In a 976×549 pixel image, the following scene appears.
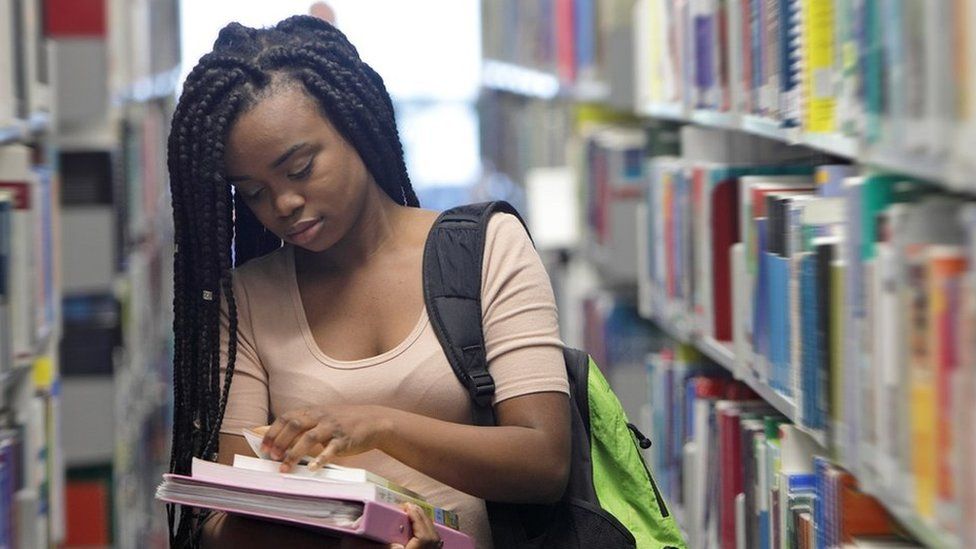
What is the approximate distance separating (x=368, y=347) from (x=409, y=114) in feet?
20.1

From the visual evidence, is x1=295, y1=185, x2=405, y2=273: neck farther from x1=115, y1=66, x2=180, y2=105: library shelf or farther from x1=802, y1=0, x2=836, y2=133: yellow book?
x1=115, y1=66, x2=180, y2=105: library shelf

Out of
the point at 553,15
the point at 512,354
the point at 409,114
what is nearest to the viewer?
the point at 512,354

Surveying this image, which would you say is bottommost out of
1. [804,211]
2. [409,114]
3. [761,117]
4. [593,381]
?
[593,381]

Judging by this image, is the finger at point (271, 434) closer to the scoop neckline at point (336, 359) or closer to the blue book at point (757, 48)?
the scoop neckline at point (336, 359)

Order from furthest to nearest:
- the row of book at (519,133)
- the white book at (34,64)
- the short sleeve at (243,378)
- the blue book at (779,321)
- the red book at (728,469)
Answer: the row of book at (519,133)
the white book at (34,64)
the red book at (728,469)
the blue book at (779,321)
the short sleeve at (243,378)

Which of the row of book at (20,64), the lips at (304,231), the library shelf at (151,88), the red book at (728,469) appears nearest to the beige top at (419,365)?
the lips at (304,231)

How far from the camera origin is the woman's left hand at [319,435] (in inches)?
64.8

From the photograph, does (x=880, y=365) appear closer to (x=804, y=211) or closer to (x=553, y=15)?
(x=804, y=211)

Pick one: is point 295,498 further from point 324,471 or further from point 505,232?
point 505,232

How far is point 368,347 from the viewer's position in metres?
1.84

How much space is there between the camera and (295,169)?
5.82 ft

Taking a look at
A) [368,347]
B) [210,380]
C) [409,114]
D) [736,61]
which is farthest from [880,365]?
[409,114]

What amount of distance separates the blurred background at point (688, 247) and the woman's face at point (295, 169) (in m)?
0.20

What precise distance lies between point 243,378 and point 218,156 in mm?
276
